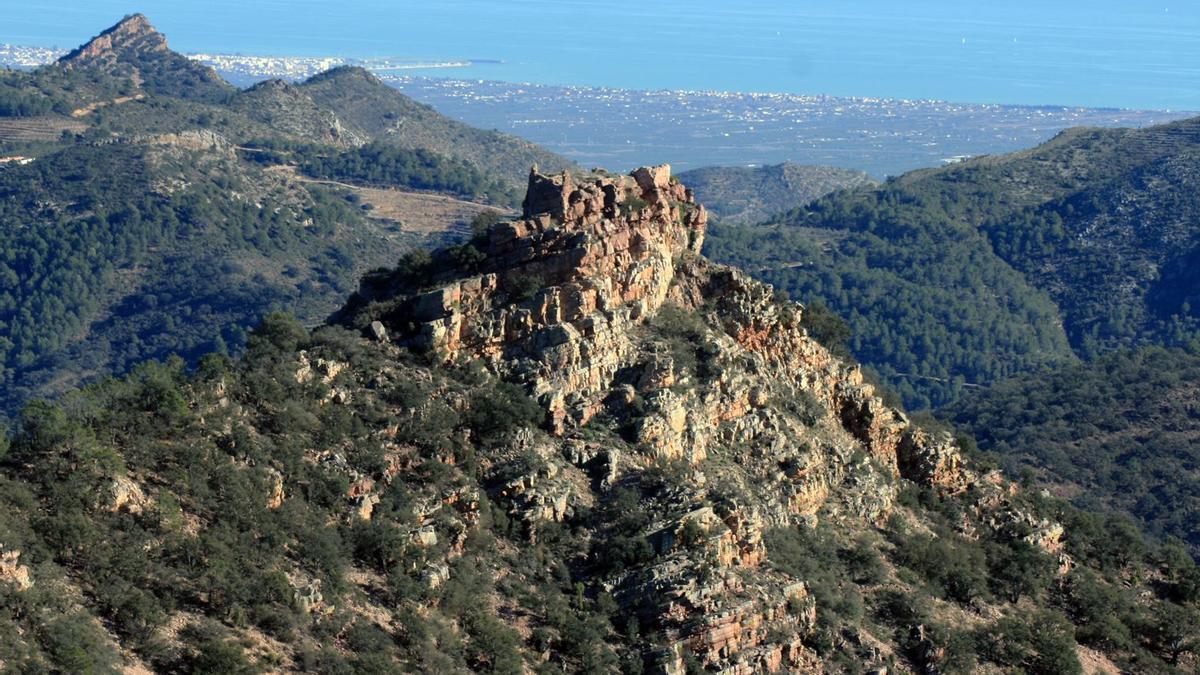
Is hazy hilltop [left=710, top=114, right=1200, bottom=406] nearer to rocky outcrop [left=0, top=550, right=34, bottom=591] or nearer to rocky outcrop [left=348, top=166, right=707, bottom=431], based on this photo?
rocky outcrop [left=348, top=166, right=707, bottom=431]

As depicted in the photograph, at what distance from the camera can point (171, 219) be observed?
13238 cm

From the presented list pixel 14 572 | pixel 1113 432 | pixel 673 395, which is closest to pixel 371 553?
pixel 14 572

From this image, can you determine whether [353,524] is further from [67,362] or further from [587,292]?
[67,362]

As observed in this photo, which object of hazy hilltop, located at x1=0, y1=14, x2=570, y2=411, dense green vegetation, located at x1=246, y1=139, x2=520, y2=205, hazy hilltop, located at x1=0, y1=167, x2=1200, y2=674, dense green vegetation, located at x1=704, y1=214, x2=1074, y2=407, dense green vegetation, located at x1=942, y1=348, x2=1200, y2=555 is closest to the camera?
hazy hilltop, located at x1=0, y1=167, x2=1200, y2=674

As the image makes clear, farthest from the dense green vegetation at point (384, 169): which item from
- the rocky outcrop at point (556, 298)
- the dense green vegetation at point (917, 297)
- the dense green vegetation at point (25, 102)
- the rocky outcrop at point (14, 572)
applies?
the rocky outcrop at point (14, 572)

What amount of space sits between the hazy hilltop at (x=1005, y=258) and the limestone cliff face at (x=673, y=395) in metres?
78.3

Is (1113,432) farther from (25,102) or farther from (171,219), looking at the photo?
(25,102)

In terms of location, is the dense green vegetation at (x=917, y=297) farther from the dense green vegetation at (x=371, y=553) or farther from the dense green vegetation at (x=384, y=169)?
the dense green vegetation at (x=371, y=553)

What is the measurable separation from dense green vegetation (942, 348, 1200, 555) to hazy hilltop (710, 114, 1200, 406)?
69.7 feet

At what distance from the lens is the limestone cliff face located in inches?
1606

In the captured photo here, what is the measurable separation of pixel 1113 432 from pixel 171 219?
72.7 metres

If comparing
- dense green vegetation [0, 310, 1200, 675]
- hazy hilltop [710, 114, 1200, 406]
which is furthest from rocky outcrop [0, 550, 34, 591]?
hazy hilltop [710, 114, 1200, 406]

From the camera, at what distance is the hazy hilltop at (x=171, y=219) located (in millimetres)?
117062

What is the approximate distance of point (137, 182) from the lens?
5379 inches
